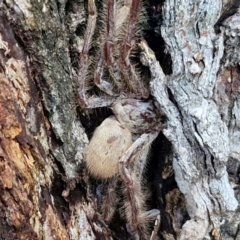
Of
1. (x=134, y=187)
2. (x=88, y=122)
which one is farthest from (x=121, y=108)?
(x=134, y=187)

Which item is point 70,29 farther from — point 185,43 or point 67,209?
point 67,209

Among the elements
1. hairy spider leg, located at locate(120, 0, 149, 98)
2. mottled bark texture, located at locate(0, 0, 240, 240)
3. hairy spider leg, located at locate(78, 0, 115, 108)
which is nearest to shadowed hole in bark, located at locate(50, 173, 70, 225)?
mottled bark texture, located at locate(0, 0, 240, 240)

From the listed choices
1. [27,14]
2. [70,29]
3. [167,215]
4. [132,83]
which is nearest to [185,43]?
[132,83]

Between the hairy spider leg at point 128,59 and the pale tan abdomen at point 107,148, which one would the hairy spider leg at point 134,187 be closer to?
the pale tan abdomen at point 107,148

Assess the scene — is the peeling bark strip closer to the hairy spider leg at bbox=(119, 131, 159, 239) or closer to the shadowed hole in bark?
the hairy spider leg at bbox=(119, 131, 159, 239)

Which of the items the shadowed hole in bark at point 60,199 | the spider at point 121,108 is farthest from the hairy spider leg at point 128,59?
the shadowed hole in bark at point 60,199

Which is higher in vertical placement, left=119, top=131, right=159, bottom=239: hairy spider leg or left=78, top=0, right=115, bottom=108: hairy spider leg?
left=78, top=0, right=115, bottom=108: hairy spider leg

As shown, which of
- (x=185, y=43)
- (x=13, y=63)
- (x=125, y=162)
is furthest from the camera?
(x=125, y=162)
